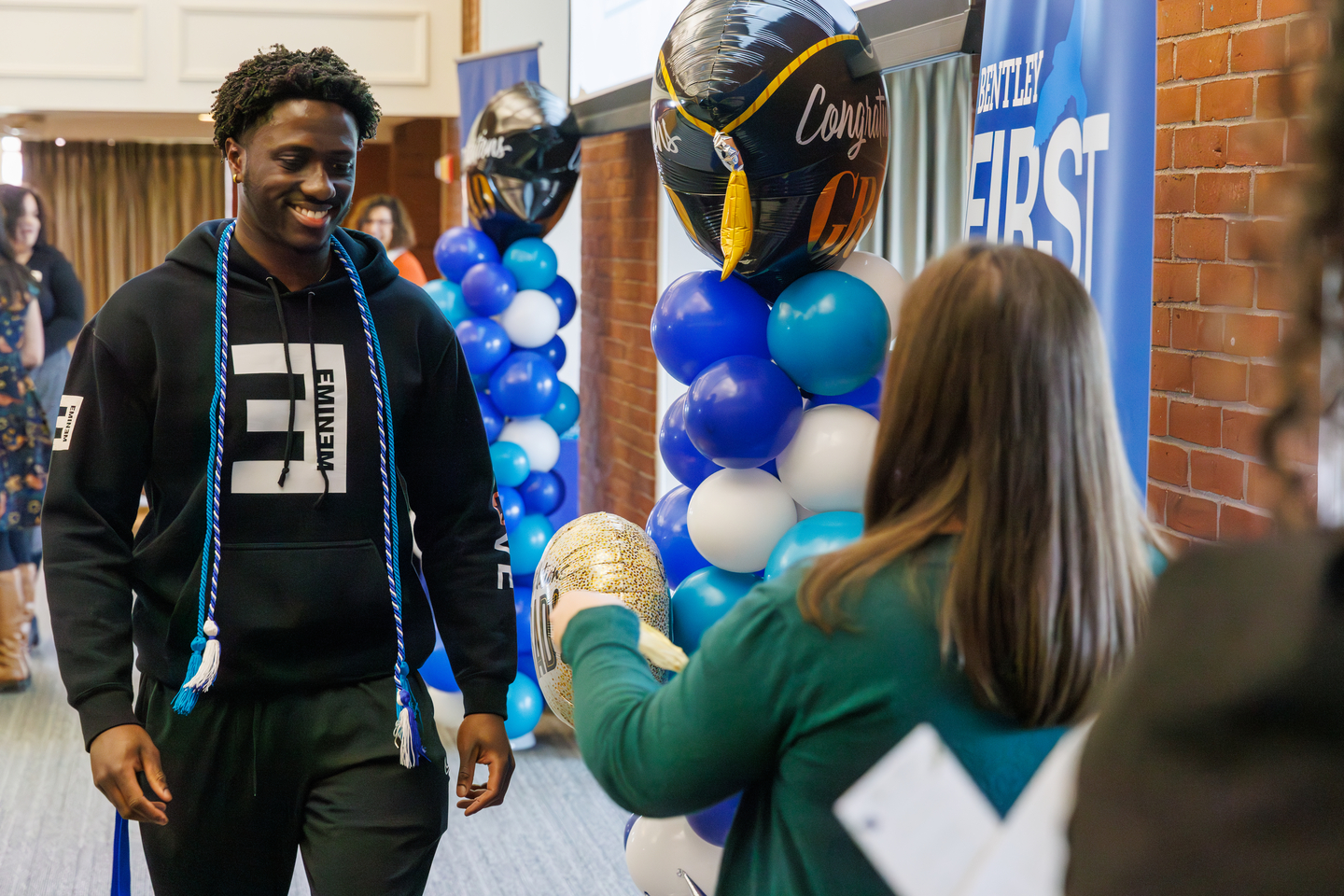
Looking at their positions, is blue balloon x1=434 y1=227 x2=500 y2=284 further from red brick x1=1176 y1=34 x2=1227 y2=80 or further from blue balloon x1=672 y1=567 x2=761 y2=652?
red brick x1=1176 y1=34 x2=1227 y2=80

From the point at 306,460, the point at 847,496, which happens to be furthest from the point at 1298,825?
the point at 847,496

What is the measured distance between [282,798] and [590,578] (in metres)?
0.49

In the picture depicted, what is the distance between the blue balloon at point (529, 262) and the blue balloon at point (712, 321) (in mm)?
1901

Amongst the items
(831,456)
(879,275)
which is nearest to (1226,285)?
(879,275)

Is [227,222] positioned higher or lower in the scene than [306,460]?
higher

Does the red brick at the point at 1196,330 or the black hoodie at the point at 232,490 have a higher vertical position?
the red brick at the point at 1196,330

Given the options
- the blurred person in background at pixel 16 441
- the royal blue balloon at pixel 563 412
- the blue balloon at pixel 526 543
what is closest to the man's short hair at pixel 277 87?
the blue balloon at pixel 526 543

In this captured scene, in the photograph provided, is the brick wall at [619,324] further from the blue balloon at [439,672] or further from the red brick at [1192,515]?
the red brick at [1192,515]

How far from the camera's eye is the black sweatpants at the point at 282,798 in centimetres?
150

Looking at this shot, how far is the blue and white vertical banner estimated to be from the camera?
1496mm

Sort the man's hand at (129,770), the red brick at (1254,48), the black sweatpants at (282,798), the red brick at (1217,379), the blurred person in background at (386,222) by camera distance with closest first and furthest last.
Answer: the man's hand at (129,770) < the black sweatpants at (282,798) < the red brick at (1254,48) < the red brick at (1217,379) < the blurred person in background at (386,222)

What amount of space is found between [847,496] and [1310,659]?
1482 mm

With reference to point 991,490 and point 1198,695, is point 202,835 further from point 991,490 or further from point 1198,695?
point 1198,695

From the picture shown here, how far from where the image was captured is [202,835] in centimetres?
150
